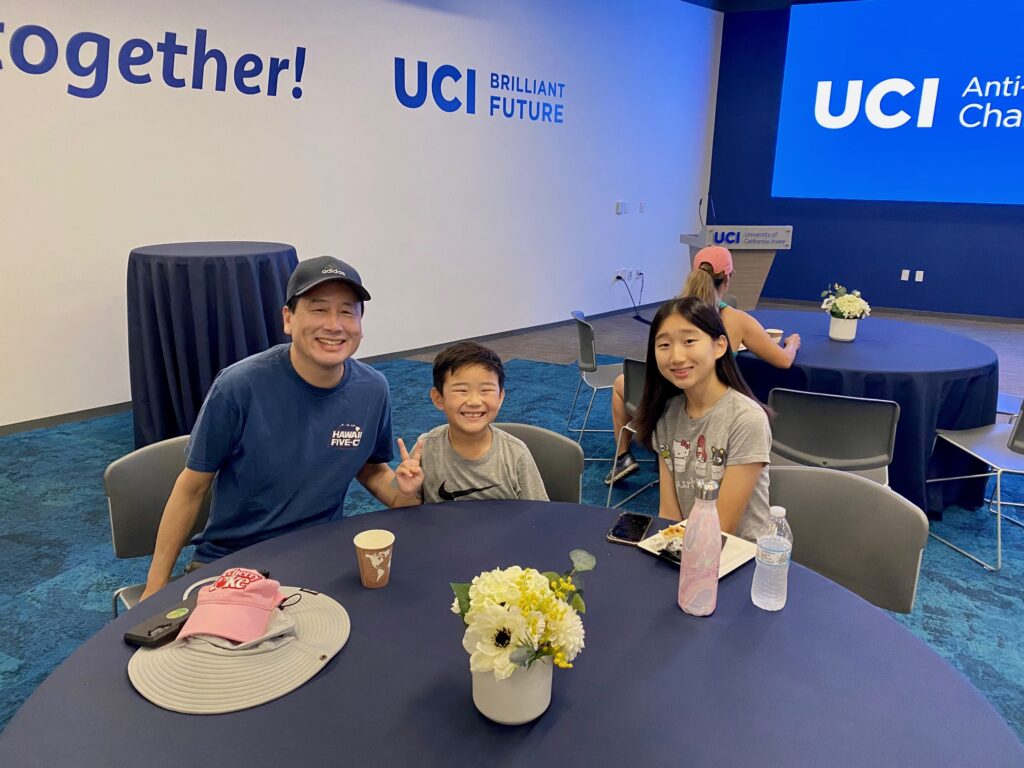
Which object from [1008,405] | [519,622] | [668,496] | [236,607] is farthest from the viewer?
[1008,405]

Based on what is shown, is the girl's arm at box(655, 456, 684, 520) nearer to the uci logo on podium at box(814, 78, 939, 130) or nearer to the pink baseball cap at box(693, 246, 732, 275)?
the pink baseball cap at box(693, 246, 732, 275)

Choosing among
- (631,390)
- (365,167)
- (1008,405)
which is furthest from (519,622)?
(365,167)

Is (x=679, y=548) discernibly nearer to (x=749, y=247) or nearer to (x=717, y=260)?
(x=717, y=260)

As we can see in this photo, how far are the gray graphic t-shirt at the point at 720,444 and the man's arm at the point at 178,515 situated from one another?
122cm

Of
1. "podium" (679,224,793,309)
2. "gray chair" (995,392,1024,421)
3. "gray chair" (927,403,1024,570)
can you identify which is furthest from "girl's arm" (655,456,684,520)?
"podium" (679,224,793,309)

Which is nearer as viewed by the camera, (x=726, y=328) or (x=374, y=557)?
(x=374, y=557)

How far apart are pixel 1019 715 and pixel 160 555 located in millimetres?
2436

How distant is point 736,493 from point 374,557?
99 centimetres

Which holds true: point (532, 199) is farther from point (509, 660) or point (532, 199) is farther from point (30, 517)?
point (509, 660)

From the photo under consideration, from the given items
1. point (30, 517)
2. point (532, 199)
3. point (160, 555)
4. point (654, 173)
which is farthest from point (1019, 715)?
point (654, 173)

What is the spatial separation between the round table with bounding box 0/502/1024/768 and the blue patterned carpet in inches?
53.2

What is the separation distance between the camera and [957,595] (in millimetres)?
2746

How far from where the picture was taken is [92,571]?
2.82 meters

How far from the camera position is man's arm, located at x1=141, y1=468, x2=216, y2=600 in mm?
1689
